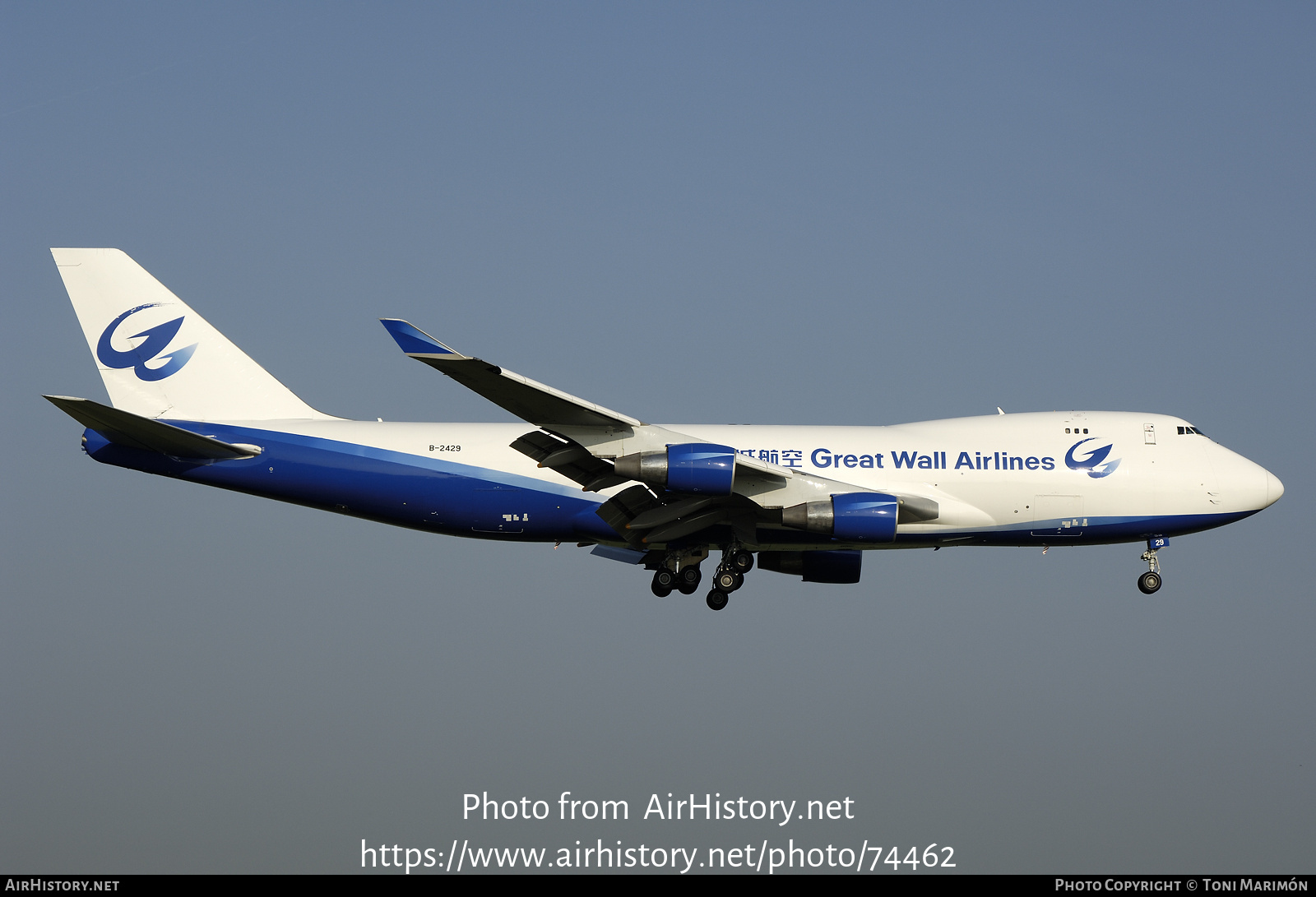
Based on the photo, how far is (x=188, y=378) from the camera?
115 feet

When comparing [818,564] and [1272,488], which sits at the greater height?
[1272,488]

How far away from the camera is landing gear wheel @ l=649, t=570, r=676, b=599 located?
113 feet

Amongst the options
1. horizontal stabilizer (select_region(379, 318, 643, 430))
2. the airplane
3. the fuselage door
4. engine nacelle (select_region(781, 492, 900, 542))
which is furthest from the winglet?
the fuselage door

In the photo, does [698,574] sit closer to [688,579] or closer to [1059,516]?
[688,579]

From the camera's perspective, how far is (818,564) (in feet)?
119

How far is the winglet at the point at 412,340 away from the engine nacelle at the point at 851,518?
30.9 ft

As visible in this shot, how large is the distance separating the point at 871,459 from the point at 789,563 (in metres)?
4.28

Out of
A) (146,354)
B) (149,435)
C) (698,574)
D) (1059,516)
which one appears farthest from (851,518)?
(146,354)

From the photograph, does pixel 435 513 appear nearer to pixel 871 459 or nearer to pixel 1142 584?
Answer: pixel 871 459

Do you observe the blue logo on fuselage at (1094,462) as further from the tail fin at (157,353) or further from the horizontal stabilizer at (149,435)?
the horizontal stabilizer at (149,435)

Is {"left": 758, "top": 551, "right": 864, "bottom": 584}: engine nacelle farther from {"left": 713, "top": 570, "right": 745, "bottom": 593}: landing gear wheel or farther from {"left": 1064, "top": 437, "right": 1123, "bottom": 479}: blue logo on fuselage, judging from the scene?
{"left": 1064, "top": 437, "right": 1123, "bottom": 479}: blue logo on fuselage

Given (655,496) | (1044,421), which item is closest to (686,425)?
(655,496)

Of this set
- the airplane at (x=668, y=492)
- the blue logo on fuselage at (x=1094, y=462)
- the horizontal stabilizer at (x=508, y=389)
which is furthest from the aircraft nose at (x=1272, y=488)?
the horizontal stabilizer at (x=508, y=389)

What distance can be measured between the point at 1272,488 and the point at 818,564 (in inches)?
473
